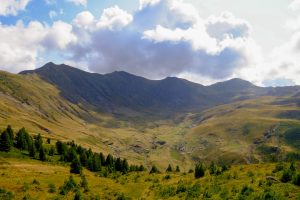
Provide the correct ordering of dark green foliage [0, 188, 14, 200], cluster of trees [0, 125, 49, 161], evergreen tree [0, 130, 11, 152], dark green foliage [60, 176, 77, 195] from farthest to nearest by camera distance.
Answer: cluster of trees [0, 125, 49, 161], evergreen tree [0, 130, 11, 152], dark green foliage [60, 176, 77, 195], dark green foliage [0, 188, 14, 200]

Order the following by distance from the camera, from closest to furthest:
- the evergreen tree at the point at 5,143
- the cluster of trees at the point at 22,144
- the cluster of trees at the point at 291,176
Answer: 1. the cluster of trees at the point at 291,176
2. the evergreen tree at the point at 5,143
3. the cluster of trees at the point at 22,144

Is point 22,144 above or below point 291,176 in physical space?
below

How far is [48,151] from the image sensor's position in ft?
382

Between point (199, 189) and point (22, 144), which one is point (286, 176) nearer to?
point (199, 189)

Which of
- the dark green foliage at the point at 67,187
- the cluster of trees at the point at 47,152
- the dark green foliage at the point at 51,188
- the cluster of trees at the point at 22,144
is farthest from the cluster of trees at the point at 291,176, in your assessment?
the cluster of trees at the point at 22,144

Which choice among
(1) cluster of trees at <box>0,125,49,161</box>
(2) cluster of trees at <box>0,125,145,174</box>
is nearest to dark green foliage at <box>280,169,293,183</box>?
(2) cluster of trees at <box>0,125,145,174</box>

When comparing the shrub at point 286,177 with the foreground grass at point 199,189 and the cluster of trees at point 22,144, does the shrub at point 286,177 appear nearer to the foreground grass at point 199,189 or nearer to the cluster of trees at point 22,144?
the foreground grass at point 199,189

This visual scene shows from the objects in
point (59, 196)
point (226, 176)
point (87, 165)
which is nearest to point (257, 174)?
point (226, 176)

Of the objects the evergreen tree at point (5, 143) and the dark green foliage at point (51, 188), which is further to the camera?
the evergreen tree at point (5, 143)

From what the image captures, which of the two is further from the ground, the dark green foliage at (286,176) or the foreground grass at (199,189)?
the dark green foliage at (286,176)

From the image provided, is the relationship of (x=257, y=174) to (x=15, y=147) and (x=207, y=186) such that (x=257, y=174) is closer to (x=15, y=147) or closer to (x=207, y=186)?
(x=207, y=186)

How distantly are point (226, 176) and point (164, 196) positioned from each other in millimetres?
10037

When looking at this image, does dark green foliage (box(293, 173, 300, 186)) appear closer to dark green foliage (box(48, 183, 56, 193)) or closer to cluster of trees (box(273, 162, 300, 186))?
cluster of trees (box(273, 162, 300, 186))

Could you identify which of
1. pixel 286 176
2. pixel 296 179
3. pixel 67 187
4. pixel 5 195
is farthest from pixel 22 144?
pixel 296 179
